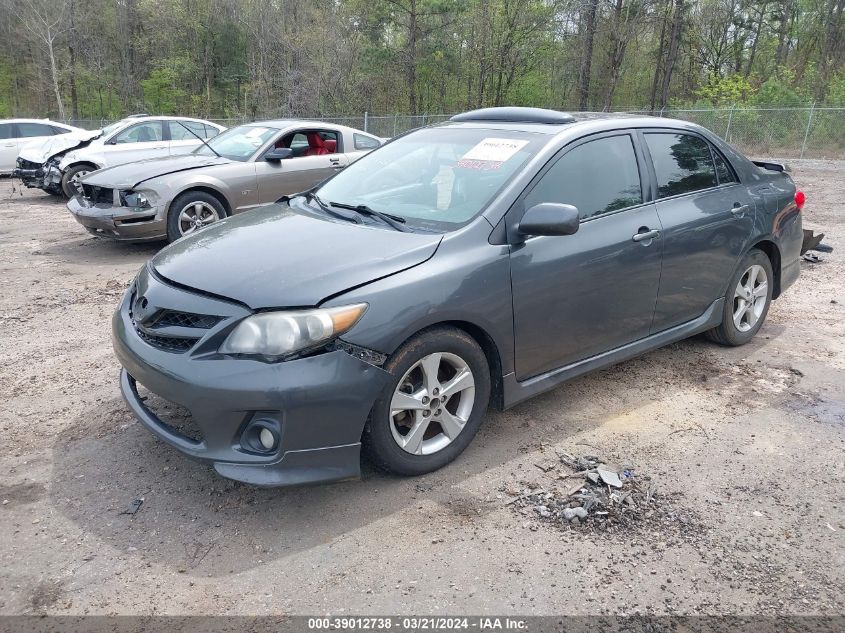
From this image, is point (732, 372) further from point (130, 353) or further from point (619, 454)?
point (130, 353)

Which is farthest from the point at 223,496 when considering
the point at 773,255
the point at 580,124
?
the point at 773,255

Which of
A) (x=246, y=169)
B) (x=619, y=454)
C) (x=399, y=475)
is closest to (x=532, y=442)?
(x=619, y=454)

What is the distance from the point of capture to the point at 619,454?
3514 millimetres

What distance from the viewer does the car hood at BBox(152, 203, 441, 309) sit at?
289 centimetres

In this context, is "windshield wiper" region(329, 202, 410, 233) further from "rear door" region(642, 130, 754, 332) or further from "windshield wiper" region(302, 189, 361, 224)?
"rear door" region(642, 130, 754, 332)

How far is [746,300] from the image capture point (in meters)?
4.96

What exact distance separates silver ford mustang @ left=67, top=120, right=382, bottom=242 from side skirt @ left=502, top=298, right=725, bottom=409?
16.0 ft

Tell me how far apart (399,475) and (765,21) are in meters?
36.5

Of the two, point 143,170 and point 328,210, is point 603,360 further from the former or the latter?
point 143,170

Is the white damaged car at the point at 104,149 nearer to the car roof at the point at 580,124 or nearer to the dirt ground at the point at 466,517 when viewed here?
the dirt ground at the point at 466,517

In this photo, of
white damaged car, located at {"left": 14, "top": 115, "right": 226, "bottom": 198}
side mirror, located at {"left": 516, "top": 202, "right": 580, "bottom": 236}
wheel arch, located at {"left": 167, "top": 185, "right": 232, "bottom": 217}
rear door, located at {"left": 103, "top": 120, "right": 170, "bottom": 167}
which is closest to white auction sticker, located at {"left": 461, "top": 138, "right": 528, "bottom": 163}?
side mirror, located at {"left": 516, "top": 202, "right": 580, "bottom": 236}

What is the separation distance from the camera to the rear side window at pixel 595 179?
3.61 metres

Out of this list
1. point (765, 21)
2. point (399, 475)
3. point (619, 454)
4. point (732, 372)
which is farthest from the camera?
point (765, 21)

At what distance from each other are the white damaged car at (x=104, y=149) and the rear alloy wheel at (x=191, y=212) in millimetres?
4769
